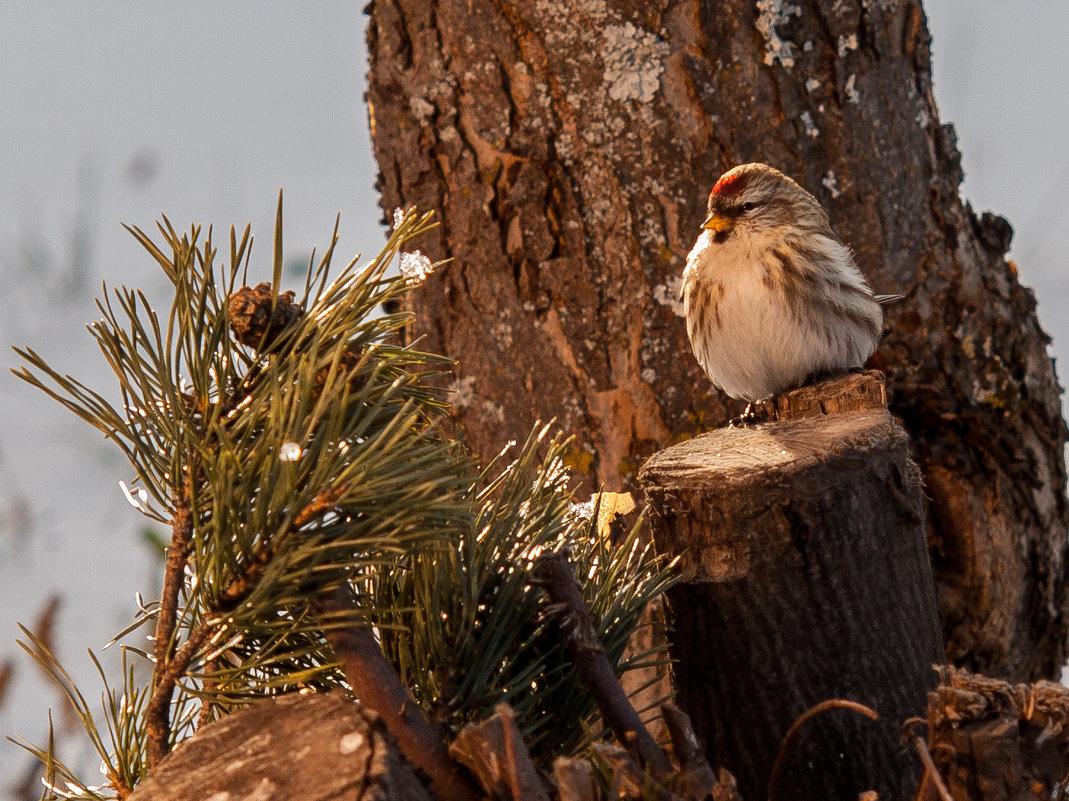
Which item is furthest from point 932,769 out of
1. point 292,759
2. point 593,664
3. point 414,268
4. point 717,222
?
point 717,222

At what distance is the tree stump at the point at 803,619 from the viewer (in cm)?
78

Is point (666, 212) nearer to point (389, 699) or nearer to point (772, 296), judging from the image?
point (772, 296)

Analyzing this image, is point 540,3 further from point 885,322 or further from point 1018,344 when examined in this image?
point 1018,344

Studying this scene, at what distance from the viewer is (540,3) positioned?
1361 millimetres

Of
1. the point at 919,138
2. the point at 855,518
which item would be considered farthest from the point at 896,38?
the point at 855,518

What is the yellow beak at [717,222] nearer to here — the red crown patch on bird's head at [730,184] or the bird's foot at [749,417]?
the red crown patch on bird's head at [730,184]

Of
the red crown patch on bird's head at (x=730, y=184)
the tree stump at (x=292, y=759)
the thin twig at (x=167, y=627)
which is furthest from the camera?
the red crown patch on bird's head at (x=730, y=184)

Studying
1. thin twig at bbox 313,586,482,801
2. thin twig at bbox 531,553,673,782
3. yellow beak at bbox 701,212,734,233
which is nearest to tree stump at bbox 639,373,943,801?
thin twig at bbox 531,553,673,782

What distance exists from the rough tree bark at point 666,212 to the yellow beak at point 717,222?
40mm

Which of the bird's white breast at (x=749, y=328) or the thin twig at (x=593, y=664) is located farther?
the bird's white breast at (x=749, y=328)

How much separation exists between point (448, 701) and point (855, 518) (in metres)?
0.34

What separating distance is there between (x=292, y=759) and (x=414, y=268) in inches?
12.5

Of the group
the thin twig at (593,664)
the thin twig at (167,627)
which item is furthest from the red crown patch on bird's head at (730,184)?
the thin twig at (167,627)

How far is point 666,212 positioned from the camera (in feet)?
4.58
